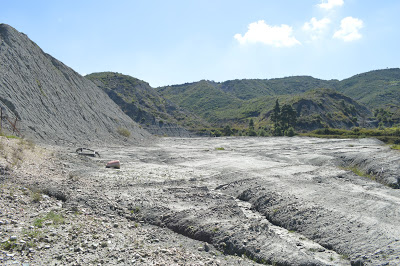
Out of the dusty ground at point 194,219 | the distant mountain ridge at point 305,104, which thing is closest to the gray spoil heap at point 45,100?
the dusty ground at point 194,219

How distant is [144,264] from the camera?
24.9 feet

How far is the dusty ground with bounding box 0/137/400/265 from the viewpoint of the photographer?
8.12 meters

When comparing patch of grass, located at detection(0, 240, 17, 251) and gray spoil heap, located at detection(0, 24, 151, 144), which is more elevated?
gray spoil heap, located at detection(0, 24, 151, 144)

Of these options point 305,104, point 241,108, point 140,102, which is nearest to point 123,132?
point 140,102

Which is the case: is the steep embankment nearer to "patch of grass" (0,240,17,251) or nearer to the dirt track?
the dirt track

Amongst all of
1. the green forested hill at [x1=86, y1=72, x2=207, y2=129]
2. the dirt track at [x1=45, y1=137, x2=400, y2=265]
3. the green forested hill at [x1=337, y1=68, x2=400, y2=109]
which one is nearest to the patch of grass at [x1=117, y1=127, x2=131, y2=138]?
the dirt track at [x1=45, y1=137, x2=400, y2=265]

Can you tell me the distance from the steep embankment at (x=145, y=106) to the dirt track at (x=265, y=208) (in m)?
68.2

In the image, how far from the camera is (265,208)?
12258mm

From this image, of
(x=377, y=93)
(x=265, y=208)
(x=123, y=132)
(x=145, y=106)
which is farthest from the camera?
(x=377, y=93)

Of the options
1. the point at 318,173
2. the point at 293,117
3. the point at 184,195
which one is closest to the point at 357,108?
the point at 293,117

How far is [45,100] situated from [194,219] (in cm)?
2709

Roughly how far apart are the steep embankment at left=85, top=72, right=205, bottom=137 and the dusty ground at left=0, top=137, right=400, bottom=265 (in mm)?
70127

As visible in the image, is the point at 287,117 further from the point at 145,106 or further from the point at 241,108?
the point at 241,108

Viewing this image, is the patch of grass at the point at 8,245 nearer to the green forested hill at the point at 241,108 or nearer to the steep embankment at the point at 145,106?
the steep embankment at the point at 145,106
